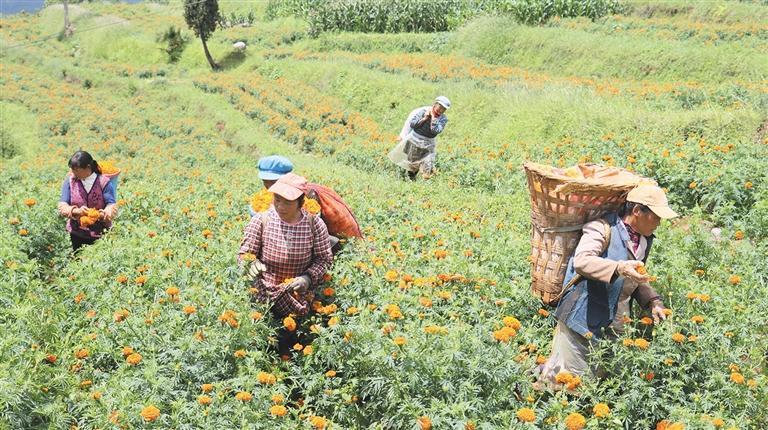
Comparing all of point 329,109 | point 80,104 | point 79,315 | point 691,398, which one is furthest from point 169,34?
point 691,398

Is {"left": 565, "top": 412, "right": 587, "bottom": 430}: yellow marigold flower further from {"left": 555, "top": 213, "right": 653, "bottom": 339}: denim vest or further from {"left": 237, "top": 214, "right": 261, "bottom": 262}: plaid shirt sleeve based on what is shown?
{"left": 237, "top": 214, "right": 261, "bottom": 262}: plaid shirt sleeve

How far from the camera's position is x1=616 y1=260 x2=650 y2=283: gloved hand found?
2.73 meters

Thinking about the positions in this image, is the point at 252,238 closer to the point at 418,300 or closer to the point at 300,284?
the point at 300,284

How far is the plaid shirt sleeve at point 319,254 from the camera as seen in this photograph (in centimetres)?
374

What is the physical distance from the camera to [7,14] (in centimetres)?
4922

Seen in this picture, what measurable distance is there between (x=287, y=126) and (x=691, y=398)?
1523cm

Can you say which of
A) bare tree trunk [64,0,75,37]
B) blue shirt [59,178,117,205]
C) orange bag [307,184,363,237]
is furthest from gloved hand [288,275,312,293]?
bare tree trunk [64,0,75,37]

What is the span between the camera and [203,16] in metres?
29.8

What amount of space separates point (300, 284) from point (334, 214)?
704mm

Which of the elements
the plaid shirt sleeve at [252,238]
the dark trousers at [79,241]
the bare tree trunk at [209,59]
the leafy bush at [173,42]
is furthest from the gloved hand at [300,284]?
the leafy bush at [173,42]

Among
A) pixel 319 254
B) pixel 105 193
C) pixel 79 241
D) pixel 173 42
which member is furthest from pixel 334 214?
pixel 173 42

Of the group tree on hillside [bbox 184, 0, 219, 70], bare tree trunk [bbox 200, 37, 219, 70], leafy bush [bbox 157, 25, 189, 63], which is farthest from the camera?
leafy bush [bbox 157, 25, 189, 63]

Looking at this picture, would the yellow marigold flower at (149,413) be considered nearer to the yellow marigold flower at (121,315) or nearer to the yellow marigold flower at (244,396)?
the yellow marigold flower at (244,396)

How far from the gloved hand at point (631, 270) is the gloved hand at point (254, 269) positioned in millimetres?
2217
